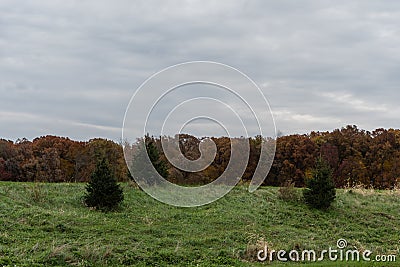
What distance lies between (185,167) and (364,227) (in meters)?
7.55

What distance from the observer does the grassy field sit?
11883 millimetres

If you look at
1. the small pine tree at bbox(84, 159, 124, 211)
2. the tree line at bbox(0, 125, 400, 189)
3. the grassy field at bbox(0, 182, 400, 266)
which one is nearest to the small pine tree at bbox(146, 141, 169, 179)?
the grassy field at bbox(0, 182, 400, 266)

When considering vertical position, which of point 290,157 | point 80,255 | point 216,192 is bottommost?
point 80,255

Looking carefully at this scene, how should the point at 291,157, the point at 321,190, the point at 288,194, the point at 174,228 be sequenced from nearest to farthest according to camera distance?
the point at 174,228, the point at 321,190, the point at 288,194, the point at 291,157

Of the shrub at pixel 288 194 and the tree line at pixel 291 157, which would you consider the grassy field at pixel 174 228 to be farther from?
the tree line at pixel 291 157

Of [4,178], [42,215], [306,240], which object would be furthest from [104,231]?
[4,178]

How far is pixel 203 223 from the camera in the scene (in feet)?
54.6

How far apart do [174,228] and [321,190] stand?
7.43 metres

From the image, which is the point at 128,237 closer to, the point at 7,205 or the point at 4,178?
the point at 7,205

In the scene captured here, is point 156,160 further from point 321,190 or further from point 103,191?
point 321,190

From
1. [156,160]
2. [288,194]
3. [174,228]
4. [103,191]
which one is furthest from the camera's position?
[156,160]

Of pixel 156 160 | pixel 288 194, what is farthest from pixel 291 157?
pixel 156 160

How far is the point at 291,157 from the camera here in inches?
1761

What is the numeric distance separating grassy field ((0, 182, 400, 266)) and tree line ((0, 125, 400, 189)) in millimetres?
16448
